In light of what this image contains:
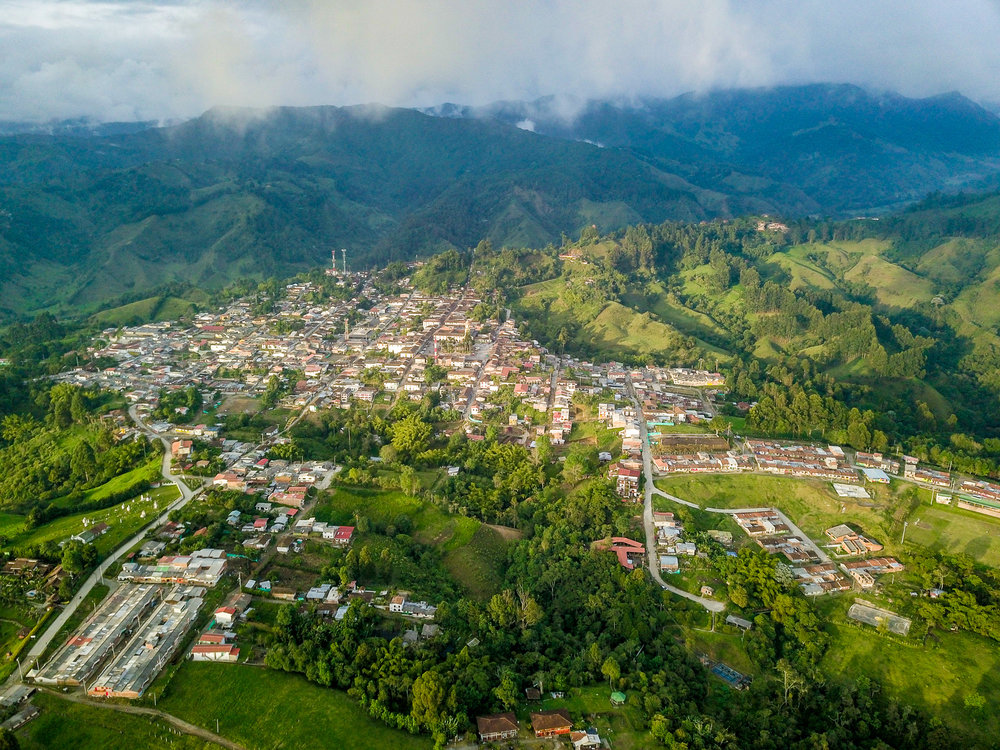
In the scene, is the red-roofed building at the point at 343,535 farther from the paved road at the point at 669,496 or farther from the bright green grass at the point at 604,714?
the paved road at the point at 669,496

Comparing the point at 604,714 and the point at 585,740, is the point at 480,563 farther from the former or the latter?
the point at 585,740

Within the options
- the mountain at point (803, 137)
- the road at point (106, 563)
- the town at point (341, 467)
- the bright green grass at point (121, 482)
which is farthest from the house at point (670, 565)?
the mountain at point (803, 137)

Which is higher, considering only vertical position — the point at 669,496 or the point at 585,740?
the point at 669,496

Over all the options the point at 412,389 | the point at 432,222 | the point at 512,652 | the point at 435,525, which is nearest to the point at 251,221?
the point at 432,222

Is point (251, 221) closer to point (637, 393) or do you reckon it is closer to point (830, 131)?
point (637, 393)

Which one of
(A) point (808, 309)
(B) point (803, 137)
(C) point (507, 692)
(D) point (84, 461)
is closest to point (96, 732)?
(C) point (507, 692)

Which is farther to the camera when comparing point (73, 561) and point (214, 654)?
point (73, 561)

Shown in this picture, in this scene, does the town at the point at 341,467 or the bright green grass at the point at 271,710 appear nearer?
the bright green grass at the point at 271,710
